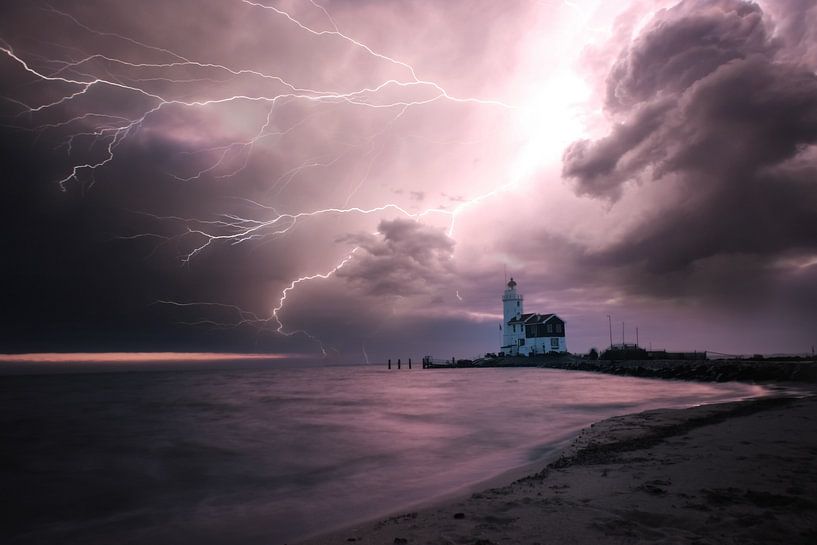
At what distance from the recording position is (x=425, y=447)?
1338 cm

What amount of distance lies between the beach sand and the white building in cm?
8069

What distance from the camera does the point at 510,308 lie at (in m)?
93.6

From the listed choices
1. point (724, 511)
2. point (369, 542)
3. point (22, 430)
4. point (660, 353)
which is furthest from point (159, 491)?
point (660, 353)

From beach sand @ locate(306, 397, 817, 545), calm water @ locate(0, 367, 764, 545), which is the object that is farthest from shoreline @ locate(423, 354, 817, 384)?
beach sand @ locate(306, 397, 817, 545)

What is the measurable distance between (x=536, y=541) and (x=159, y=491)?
828cm

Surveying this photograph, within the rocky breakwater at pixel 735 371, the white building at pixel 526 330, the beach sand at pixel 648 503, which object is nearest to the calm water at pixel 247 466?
the beach sand at pixel 648 503

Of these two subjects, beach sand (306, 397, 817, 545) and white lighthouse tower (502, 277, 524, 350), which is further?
white lighthouse tower (502, 277, 524, 350)

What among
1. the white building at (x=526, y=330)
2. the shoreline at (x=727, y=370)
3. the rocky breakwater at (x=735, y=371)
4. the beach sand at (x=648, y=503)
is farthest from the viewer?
the white building at (x=526, y=330)

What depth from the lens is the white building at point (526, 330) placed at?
87.0m

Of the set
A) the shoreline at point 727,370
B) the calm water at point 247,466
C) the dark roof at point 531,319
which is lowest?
the calm water at point 247,466

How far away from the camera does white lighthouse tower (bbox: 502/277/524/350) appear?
93.3m

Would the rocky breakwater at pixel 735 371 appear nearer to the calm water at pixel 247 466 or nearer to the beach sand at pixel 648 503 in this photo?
the calm water at pixel 247 466

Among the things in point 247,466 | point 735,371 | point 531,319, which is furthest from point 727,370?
point 531,319

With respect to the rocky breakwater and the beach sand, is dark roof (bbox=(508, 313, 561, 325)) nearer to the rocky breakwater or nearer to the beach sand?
the rocky breakwater
